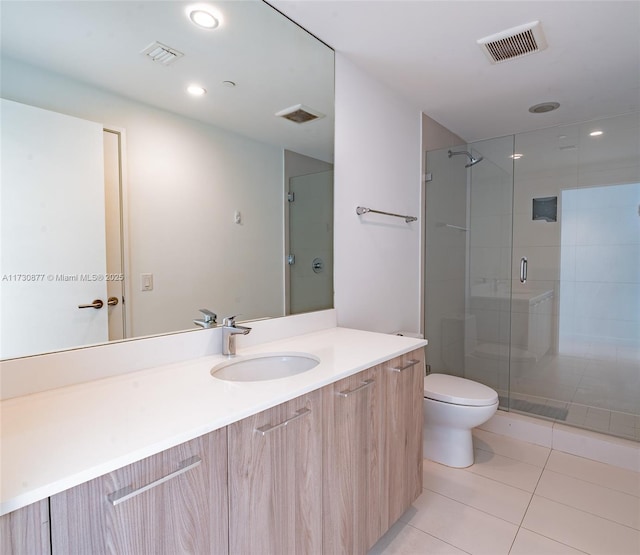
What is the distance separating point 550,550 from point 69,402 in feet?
6.19

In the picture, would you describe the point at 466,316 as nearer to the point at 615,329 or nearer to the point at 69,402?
the point at 615,329

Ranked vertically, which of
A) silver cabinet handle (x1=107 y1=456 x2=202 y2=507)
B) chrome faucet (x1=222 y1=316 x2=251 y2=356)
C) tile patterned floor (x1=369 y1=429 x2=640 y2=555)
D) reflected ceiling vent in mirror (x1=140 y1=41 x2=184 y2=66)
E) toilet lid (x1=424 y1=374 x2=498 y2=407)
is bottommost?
tile patterned floor (x1=369 y1=429 x2=640 y2=555)

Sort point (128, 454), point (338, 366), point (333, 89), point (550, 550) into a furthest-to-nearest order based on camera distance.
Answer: point (333, 89) < point (550, 550) < point (338, 366) < point (128, 454)

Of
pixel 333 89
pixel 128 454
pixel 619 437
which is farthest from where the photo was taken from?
pixel 619 437

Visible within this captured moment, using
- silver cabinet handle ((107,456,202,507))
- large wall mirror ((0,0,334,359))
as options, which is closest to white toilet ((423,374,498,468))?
large wall mirror ((0,0,334,359))

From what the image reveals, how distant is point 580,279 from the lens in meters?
2.71

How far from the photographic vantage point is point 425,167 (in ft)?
8.98

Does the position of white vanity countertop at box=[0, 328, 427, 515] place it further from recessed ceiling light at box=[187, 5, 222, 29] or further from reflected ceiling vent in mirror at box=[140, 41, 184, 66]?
recessed ceiling light at box=[187, 5, 222, 29]

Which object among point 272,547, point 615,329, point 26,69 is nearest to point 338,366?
point 272,547

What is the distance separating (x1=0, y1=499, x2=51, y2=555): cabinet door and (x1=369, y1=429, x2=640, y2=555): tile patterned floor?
1.34 meters

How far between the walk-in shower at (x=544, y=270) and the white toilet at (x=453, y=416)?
0.62 meters

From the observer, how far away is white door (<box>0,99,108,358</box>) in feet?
3.11

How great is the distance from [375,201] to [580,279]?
1727 millimetres

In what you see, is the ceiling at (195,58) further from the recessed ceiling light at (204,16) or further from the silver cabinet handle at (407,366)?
the silver cabinet handle at (407,366)
